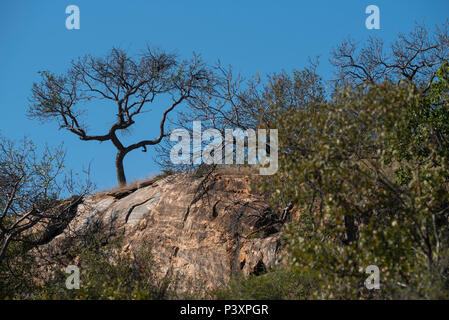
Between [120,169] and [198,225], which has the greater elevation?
[120,169]

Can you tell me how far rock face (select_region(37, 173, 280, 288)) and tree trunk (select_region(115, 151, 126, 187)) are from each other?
17.1 feet

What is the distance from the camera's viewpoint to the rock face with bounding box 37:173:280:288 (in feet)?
70.8

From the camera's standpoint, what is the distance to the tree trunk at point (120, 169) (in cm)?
3306

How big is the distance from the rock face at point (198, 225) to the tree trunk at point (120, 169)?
521 centimetres

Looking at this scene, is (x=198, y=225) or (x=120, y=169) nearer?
(x=198, y=225)

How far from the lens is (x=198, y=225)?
77.1 ft

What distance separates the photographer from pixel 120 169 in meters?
33.6

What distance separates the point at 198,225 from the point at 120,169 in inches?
462

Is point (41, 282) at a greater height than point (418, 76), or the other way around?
point (418, 76)

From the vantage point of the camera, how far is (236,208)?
76.6ft
